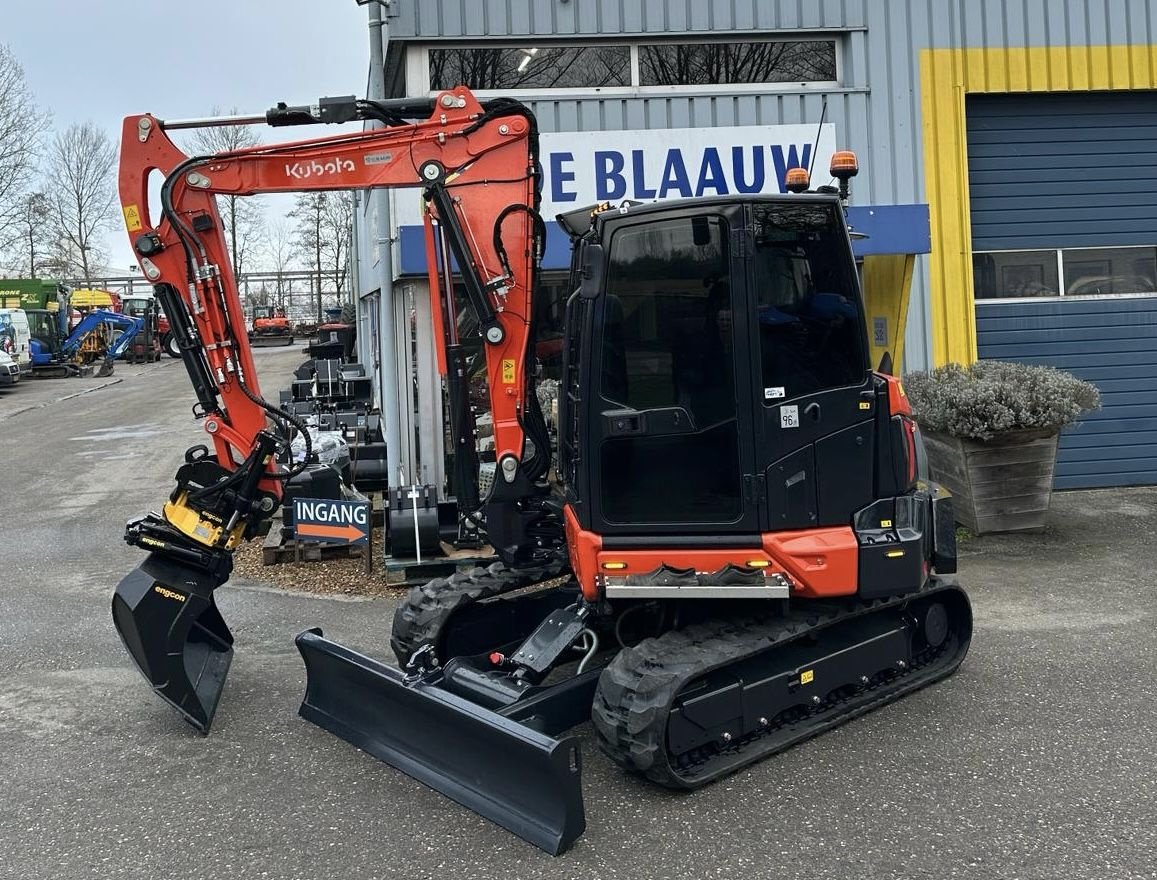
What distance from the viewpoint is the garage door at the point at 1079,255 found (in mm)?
11055

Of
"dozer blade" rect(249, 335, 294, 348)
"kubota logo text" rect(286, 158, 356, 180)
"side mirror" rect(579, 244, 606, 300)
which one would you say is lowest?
"side mirror" rect(579, 244, 606, 300)

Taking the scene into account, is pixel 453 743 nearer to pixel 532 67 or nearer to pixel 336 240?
pixel 532 67

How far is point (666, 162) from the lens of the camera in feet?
32.0

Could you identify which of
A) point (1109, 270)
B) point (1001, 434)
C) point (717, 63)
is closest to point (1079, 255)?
point (1109, 270)

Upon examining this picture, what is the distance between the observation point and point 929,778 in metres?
4.66

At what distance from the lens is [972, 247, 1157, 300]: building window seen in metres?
11.1

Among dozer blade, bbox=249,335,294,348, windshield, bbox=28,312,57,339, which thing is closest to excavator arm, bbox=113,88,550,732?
windshield, bbox=28,312,57,339

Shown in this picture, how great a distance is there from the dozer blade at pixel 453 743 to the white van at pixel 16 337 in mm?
27655

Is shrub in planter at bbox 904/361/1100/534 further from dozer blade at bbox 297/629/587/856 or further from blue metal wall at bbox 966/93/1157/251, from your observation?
dozer blade at bbox 297/629/587/856

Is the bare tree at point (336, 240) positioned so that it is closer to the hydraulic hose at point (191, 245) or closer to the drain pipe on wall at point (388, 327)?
the drain pipe on wall at point (388, 327)

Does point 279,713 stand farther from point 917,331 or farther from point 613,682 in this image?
point 917,331

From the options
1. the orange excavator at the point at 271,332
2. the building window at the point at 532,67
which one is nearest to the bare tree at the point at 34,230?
the orange excavator at the point at 271,332

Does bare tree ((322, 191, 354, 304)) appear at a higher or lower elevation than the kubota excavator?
higher

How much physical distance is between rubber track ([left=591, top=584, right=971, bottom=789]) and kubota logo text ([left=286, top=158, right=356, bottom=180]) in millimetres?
2819
